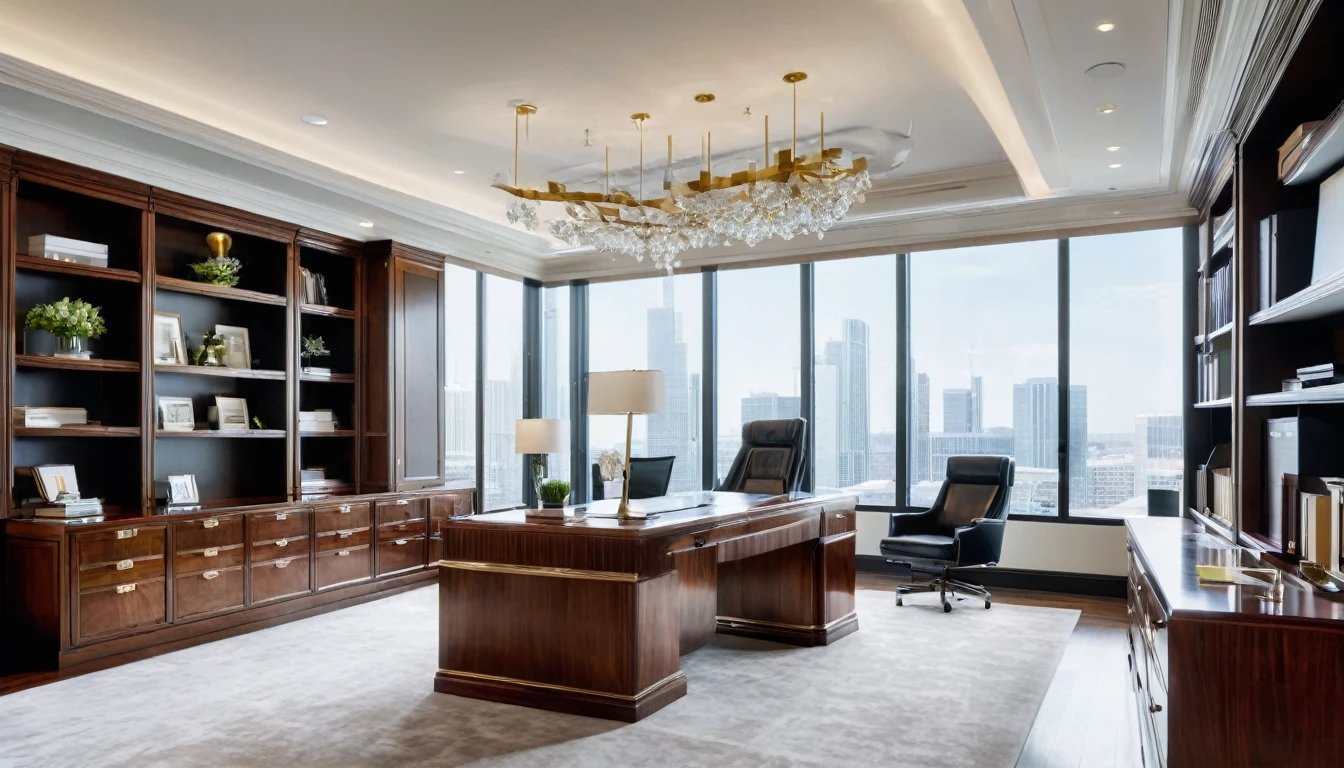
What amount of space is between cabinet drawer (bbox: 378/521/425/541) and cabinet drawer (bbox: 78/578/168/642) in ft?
5.53

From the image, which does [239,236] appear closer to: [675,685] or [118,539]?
[118,539]

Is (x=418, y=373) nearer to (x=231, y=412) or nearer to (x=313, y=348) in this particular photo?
Answer: (x=313, y=348)

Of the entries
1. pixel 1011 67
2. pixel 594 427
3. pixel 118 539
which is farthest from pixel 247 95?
pixel 594 427

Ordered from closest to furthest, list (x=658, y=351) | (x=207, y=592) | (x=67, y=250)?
(x=67, y=250) < (x=207, y=592) < (x=658, y=351)

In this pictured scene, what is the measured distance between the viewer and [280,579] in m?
5.60

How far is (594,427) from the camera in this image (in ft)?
28.6

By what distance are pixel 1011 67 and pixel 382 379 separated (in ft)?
15.5

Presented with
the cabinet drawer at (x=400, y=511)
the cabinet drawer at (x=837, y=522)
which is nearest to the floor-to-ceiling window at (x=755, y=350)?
the cabinet drawer at (x=837, y=522)

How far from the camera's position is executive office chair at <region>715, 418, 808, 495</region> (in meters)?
→ 5.88

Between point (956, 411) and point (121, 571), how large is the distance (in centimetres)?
568

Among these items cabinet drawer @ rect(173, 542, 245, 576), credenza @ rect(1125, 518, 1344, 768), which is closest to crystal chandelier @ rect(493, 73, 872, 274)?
cabinet drawer @ rect(173, 542, 245, 576)

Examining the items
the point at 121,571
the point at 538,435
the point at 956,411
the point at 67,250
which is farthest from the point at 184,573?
the point at 956,411

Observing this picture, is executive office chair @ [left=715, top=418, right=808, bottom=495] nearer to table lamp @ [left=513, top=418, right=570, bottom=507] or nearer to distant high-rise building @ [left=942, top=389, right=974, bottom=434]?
distant high-rise building @ [left=942, top=389, right=974, bottom=434]

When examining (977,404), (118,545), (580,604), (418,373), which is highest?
(418,373)
